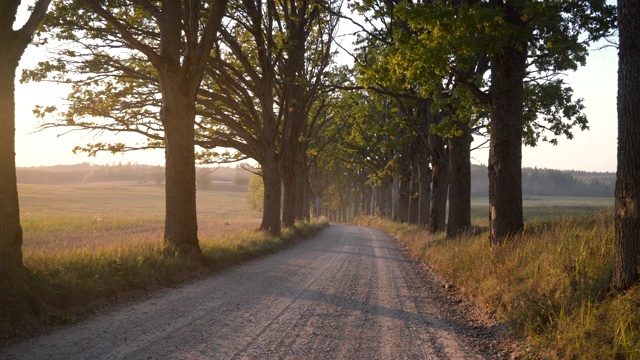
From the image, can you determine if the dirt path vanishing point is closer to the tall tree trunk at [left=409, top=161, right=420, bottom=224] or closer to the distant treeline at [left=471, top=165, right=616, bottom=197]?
the tall tree trunk at [left=409, top=161, right=420, bottom=224]

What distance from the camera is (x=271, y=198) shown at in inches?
869

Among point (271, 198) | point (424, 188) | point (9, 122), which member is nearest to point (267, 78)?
point (271, 198)

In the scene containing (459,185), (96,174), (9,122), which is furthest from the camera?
(96,174)

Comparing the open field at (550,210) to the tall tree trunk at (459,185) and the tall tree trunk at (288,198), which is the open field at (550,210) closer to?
the tall tree trunk at (459,185)

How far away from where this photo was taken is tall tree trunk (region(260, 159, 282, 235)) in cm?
2172

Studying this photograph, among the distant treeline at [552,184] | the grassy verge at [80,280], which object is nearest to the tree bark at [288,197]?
the grassy verge at [80,280]

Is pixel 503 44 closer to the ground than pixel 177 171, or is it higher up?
higher up

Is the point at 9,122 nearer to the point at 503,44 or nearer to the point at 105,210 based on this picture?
the point at 503,44

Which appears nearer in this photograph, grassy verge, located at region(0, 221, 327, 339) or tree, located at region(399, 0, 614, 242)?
grassy verge, located at region(0, 221, 327, 339)

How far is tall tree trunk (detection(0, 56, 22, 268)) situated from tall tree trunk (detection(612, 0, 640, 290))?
7.99m

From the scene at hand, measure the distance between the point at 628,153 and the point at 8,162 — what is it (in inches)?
337

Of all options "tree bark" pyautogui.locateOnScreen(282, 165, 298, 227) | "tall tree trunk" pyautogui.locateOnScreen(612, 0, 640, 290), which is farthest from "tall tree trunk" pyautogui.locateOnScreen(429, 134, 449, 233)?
"tall tree trunk" pyautogui.locateOnScreen(612, 0, 640, 290)

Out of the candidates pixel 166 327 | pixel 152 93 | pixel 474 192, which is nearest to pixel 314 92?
pixel 152 93

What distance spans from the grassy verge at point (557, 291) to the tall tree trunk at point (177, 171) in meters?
6.39
